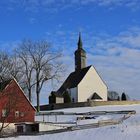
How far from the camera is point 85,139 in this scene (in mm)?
44406

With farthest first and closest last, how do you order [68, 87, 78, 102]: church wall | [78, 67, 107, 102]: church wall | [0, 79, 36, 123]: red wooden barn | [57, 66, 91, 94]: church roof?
[57, 66, 91, 94]: church roof → [68, 87, 78, 102]: church wall → [78, 67, 107, 102]: church wall → [0, 79, 36, 123]: red wooden barn

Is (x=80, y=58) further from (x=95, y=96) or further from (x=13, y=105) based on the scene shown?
(x=13, y=105)

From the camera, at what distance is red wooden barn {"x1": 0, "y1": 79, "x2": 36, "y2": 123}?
6306cm

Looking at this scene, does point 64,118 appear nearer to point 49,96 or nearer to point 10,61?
point 10,61

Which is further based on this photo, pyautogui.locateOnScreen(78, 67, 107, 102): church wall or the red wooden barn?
pyautogui.locateOnScreen(78, 67, 107, 102): church wall

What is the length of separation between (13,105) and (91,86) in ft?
158

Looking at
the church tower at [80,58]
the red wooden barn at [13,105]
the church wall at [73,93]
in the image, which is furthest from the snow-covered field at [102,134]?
the church tower at [80,58]

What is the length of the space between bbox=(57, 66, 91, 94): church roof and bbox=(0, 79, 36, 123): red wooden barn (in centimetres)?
4291

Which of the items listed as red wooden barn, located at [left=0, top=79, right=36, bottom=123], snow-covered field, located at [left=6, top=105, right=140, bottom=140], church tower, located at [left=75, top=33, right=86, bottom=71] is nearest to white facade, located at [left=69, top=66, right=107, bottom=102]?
church tower, located at [left=75, top=33, right=86, bottom=71]

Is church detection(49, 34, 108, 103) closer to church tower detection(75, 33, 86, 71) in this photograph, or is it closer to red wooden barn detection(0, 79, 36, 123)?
church tower detection(75, 33, 86, 71)

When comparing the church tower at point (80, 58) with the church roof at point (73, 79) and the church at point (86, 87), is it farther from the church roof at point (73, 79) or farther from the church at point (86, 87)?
the church at point (86, 87)

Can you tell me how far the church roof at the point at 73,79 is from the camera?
111 meters

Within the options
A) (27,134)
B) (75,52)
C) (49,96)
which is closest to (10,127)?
(27,134)

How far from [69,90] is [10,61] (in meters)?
28.3
